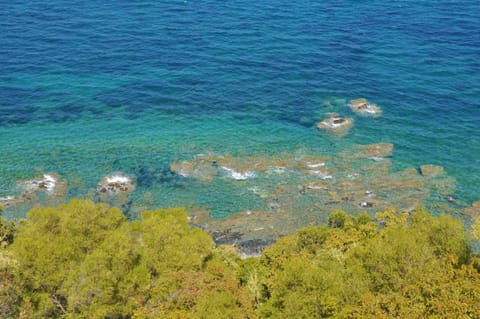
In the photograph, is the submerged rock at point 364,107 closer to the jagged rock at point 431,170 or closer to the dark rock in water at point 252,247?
the jagged rock at point 431,170

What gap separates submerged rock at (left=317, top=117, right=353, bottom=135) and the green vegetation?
149ft

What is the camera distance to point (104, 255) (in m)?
44.0

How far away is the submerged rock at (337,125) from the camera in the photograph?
96.0 m

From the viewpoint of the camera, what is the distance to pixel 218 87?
110375mm

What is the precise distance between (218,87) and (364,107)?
34.1m

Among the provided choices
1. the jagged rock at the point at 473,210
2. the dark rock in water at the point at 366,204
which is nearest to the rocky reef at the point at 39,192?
the dark rock in water at the point at 366,204

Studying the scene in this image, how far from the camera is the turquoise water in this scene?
85.8m

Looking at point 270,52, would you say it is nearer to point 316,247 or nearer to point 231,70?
point 231,70

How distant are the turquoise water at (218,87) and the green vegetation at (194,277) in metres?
26.5

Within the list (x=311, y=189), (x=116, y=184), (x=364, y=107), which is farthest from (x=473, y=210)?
(x=116, y=184)

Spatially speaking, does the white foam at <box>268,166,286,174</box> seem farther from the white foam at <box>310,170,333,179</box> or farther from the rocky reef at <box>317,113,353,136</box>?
the rocky reef at <box>317,113,353,136</box>

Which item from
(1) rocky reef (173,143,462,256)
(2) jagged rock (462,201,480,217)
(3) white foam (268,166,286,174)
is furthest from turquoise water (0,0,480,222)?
(3) white foam (268,166,286,174)

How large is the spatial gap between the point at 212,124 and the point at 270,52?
3735 cm

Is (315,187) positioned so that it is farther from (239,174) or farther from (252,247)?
(252,247)
